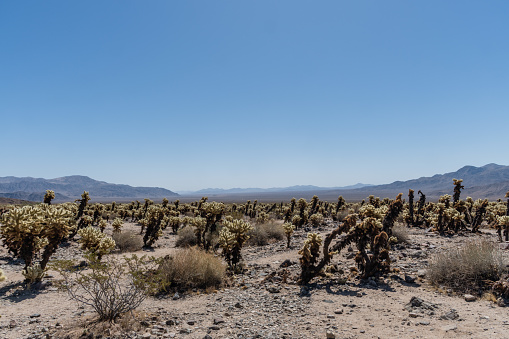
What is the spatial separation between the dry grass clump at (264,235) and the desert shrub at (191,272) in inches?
341

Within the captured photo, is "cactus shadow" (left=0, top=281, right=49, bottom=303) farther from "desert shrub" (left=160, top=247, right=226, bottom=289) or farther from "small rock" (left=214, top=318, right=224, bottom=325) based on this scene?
"small rock" (left=214, top=318, right=224, bottom=325)

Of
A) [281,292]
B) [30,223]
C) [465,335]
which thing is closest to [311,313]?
[281,292]

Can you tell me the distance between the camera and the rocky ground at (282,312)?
20.6ft

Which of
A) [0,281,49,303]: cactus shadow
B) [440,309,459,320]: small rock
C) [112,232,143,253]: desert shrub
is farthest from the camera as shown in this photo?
[112,232,143,253]: desert shrub

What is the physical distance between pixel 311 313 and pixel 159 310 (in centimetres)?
429

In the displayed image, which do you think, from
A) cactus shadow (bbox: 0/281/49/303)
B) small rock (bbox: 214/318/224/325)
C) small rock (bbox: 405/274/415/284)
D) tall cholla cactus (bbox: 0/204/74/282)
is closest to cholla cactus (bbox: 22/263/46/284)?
tall cholla cactus (bbox: 0/204/74/282)

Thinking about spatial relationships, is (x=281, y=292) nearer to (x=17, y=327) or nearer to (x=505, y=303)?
(x=505, y=303)

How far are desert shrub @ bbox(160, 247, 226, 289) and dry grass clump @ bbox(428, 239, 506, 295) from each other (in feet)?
24.5

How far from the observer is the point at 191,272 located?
9.83 metres

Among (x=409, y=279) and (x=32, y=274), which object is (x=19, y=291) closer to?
(x=32, y=274)

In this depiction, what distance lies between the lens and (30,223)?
965 cm

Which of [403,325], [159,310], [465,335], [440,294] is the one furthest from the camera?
[440,294]

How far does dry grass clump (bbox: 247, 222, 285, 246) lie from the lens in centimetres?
1981

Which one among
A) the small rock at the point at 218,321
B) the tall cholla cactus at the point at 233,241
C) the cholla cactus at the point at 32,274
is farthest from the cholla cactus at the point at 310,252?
the cholla cactus at the point at 32,274
